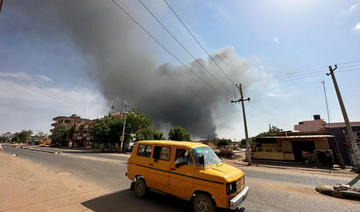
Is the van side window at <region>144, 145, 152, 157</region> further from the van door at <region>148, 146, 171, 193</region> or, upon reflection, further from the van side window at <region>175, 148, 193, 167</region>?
the van side window at <region>175, 148, 193, 167</region>

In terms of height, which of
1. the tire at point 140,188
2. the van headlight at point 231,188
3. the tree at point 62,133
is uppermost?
the tree at point 62,133

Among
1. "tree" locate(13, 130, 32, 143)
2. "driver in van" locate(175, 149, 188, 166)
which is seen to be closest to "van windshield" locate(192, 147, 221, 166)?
"driver in van" locate(175, 149, 188, 166)

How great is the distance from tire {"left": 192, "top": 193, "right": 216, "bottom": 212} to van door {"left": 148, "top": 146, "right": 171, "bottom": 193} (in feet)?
3.37

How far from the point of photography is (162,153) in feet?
17.0

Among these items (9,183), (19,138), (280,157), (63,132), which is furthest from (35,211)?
(19,138)

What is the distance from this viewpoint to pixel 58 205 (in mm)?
4633

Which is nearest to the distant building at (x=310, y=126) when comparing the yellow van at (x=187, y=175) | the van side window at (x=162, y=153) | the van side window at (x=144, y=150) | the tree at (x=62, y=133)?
the yellow van at (x=187, y=175)

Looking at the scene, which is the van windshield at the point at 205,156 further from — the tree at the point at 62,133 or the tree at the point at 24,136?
the tree at the point at 24,136

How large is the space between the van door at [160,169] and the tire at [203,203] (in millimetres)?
1026

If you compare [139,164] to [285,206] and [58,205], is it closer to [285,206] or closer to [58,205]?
[58,205]

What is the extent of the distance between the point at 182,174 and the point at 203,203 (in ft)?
3.18

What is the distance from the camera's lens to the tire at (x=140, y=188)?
5.38 meters

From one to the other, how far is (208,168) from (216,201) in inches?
34.2

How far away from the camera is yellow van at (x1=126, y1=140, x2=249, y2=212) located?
12.7 feet
